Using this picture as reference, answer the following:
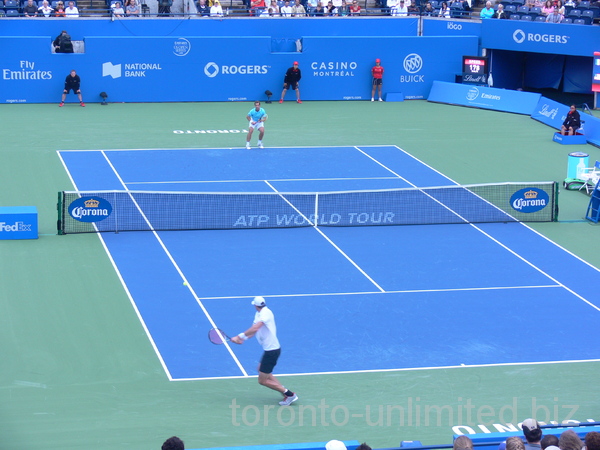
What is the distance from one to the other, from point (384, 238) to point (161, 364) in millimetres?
8570

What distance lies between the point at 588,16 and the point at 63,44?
20910 millimetres

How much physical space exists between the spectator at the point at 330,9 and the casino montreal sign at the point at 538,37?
338 inches

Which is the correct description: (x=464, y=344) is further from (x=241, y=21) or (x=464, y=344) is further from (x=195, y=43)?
(x=241, y=21)

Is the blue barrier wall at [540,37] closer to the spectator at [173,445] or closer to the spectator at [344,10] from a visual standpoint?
the spectator at [344,10]

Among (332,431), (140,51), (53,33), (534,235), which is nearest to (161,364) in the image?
(332,431)

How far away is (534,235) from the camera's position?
23.2m

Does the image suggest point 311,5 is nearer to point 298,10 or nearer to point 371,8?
point 298,10

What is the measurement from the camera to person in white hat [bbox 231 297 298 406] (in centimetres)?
1351

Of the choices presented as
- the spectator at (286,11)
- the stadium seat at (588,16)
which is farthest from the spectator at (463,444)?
the spectator at (286,11)

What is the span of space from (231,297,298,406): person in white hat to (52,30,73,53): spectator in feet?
90.8

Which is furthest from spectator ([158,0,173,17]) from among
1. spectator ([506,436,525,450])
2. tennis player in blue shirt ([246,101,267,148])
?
spectator ([506,436,525,450])

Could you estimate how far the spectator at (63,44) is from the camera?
38.7 m

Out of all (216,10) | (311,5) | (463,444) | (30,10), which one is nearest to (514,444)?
(463,444)

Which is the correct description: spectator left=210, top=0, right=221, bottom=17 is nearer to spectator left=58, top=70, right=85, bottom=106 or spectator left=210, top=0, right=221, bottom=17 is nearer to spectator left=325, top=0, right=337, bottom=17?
spectator left=325, top=0, right=337, bottom=17
